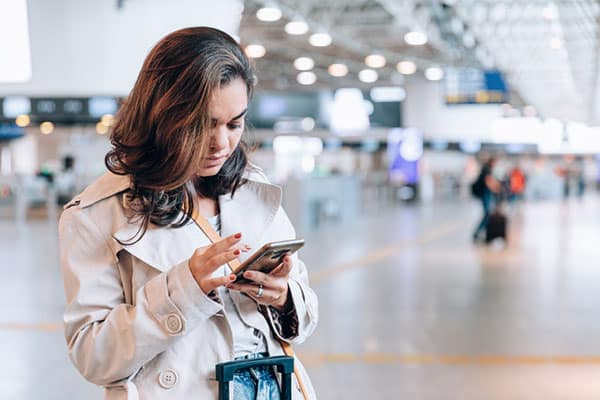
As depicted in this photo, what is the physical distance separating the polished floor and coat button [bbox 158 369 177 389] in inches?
149

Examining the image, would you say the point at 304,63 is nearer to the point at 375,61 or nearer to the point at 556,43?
the point at 375,61

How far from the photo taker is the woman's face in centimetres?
180

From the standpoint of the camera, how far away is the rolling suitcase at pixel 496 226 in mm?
16234

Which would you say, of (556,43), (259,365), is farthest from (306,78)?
(259,365)

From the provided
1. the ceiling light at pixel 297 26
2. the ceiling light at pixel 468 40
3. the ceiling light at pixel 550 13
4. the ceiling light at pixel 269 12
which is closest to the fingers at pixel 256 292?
the ceiling light at pixel 269 12

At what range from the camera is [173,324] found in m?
1.75

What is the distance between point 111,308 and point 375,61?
33.2m

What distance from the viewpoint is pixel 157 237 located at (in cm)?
183

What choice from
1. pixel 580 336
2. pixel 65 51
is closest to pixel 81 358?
pixel 580 336

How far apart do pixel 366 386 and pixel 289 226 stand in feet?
12.6

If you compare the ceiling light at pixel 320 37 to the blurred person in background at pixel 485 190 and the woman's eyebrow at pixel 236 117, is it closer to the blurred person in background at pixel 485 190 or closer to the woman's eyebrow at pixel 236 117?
the blurred person in background at pixel 485 190

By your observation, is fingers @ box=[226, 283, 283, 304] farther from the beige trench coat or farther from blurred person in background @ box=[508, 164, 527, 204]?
blurred person in background @ box=[508, 164, 527, 204]

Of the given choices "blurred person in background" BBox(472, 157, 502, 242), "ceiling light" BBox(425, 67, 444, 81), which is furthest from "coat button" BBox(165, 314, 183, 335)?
"ceiling light" BBox(425, 67, 444, 81)

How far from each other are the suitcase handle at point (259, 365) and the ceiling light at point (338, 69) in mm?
35224
